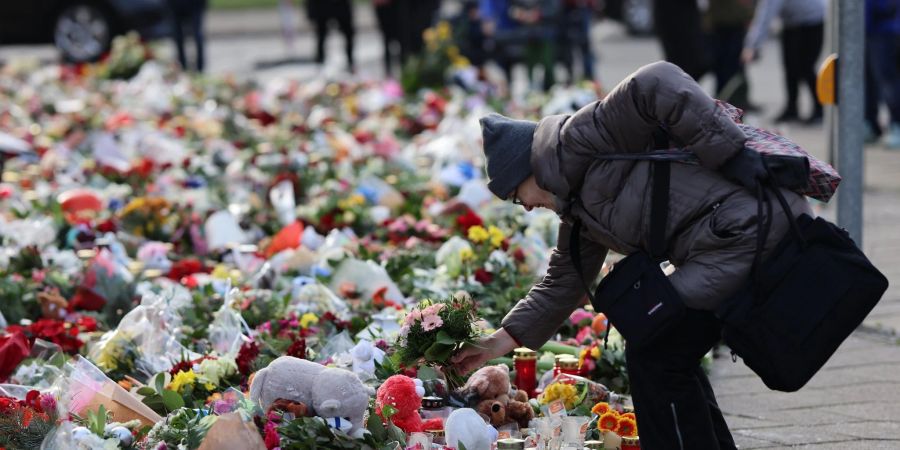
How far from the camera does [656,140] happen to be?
140 inches

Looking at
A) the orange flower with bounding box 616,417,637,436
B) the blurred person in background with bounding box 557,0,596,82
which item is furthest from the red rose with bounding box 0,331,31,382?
the blurred person in background with bounding box 557,0,596,82

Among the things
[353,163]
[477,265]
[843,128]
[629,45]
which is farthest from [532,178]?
[629,45]

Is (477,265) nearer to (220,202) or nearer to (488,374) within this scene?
(488,374)

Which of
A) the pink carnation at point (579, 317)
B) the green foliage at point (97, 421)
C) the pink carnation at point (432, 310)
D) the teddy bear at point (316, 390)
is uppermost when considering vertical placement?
the pink carnation at point (432, 310)

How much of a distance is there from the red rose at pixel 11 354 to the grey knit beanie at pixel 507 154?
6.14ft

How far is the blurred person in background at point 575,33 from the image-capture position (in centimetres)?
1279

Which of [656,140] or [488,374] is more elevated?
[656,140]

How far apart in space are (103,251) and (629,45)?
15.0m

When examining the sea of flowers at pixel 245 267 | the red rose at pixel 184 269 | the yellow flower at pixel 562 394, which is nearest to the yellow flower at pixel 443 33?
the sea of flowers at pixel 245 267

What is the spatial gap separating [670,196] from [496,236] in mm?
2416

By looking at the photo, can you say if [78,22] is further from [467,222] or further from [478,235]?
[478,235]

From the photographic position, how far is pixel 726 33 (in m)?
12.2

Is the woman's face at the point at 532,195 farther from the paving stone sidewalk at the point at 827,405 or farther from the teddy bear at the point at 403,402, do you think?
the paving stone sidewalk at the point at 827,405

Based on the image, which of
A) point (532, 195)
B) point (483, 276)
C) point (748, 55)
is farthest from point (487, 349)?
point (748, 55)
